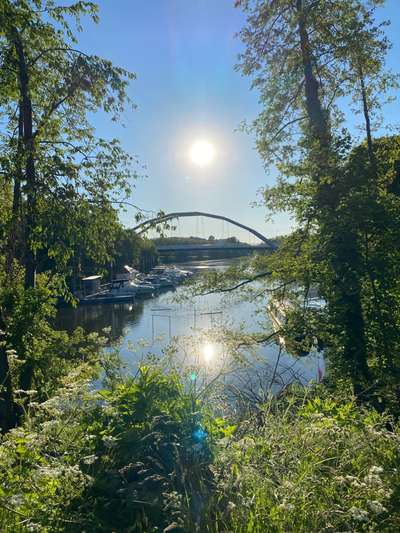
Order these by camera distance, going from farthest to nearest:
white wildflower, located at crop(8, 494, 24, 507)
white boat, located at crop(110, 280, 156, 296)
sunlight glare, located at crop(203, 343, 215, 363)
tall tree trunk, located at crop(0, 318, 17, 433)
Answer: white boat, located at crop(110, 280, 156, 296) < sunlight glare, located at crop(203, 343, 215, 363) < tall tree trunk, located at crop(0, 318, 17, 433) < white wildflower, located at crop(8, 494, 24, 507)

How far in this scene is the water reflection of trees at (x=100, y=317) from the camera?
104 ft

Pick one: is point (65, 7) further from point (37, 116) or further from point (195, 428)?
point (195, 428)

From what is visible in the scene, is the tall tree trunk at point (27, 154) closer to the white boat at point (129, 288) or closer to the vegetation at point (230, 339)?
the vegetation at point (230, 339)

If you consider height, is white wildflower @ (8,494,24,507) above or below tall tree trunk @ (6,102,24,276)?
below

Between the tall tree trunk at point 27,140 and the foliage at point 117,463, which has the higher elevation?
the tall tree trunk at point 27,140

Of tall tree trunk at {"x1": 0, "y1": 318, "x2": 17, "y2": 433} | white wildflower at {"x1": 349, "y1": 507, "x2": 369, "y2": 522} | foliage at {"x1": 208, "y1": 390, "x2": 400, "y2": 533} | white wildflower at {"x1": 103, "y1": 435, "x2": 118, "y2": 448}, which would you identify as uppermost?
white wildflower at {"x1": 103, "y1": 435, "x2": 118, "y2": 448}

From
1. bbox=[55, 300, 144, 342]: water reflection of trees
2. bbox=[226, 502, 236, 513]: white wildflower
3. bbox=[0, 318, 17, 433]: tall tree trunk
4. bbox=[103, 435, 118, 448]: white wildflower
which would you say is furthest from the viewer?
bbox=[55, 300, 144, 342]: water reflection of trees

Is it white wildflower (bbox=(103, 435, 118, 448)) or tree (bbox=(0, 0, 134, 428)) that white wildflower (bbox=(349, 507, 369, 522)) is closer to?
white wildflower (bbox=(103, 435, 118, 448))

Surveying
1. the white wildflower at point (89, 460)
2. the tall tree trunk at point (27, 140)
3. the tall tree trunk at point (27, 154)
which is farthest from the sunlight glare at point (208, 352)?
the white wildflower at point (89, 460)

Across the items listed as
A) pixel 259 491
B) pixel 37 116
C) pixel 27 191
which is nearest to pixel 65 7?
pixel 37 116

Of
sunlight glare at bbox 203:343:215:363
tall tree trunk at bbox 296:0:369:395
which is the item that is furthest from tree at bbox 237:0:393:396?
sunlight glare at bbox 203:343:215:363

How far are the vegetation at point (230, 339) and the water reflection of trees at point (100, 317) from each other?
23510 mm

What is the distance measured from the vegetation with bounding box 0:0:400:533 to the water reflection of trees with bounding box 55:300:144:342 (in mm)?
23510

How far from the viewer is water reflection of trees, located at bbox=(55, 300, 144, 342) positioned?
31.7 meters
